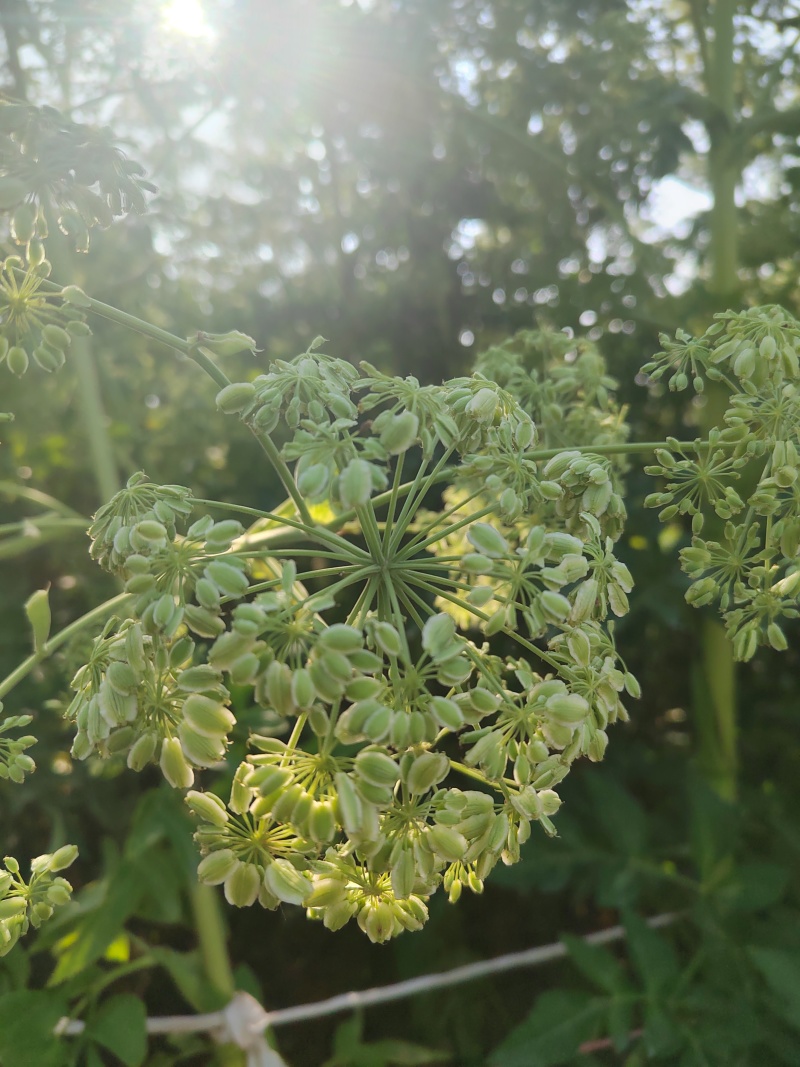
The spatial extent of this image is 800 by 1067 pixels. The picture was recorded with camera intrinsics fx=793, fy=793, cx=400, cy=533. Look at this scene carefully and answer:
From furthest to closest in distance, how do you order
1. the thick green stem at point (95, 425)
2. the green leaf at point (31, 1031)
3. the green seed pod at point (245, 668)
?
the thick green stem at point (95, 425) < the green leaf at point (31, 1031) < the green seed pod at point (245, 668)

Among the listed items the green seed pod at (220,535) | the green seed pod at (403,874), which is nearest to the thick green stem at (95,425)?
the green seed pod at (220,535)

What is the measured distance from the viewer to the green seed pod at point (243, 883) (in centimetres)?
52

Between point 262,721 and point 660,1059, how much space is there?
0.67 m

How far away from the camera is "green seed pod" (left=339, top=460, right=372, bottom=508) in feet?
1.60

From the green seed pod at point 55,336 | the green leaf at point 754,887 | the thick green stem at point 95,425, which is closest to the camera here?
the green seed pod at point 55,336

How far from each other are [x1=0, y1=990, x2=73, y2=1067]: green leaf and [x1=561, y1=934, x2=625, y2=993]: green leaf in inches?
24.1

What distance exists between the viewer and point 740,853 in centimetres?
128

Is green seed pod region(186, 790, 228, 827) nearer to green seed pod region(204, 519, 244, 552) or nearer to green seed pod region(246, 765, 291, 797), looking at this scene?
green seed pod region(246, 765, 291, 797)

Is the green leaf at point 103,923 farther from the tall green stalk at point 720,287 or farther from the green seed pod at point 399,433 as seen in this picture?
the tall green stalk at point 720,287

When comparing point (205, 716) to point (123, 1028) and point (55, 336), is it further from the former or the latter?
point (123, 1028)

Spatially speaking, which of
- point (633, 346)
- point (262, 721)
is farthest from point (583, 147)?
point (262, 721)

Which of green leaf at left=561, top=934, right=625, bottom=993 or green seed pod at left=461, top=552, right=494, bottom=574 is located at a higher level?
green seed pod at left=461, top=552, right=494, bottom=574

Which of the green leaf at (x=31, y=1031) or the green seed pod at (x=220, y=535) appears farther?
the green leaf at (x=31, y=1031)

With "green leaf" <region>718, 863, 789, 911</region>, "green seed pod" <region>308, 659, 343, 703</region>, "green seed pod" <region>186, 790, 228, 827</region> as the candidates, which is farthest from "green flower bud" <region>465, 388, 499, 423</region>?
"green leaf" <region>718, 863, 789, 911</region>
